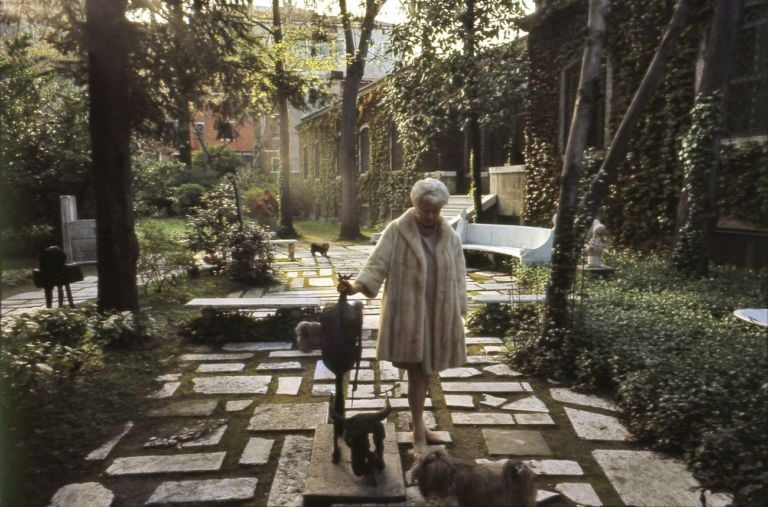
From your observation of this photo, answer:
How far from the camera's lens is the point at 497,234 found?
13.2m

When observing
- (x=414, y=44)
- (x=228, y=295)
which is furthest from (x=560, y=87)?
(x=228, y=295)

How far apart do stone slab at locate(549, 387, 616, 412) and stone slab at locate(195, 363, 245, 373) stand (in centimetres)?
322

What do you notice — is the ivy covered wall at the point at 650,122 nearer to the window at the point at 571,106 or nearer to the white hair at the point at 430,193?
the window at the point at 571,106

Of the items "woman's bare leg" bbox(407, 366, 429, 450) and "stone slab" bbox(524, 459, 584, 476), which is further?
"woman's bare leg" bbox(407, 366, 429, 450)

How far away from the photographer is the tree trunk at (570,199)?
5.57 meters

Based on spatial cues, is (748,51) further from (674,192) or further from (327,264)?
(327,264)

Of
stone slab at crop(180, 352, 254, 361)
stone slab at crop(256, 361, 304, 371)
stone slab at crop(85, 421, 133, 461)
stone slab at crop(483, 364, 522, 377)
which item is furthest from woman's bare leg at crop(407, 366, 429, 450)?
stone slab at crop(180, 352, 254, 361)

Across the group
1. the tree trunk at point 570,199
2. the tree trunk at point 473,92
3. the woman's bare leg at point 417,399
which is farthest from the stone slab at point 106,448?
the tree trunk at point 473,92

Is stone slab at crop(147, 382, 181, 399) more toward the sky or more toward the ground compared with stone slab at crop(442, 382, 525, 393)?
more toward the sky

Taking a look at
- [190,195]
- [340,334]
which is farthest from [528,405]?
[190,195]

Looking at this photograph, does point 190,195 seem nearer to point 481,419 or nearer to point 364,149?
point 364,149

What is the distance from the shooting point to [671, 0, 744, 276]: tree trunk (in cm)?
849

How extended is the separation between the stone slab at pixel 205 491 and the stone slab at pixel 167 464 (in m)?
0.18

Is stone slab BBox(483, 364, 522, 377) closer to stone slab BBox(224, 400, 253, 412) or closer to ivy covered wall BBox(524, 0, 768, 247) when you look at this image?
stone slab BBox(224, 400, 253, 412)
